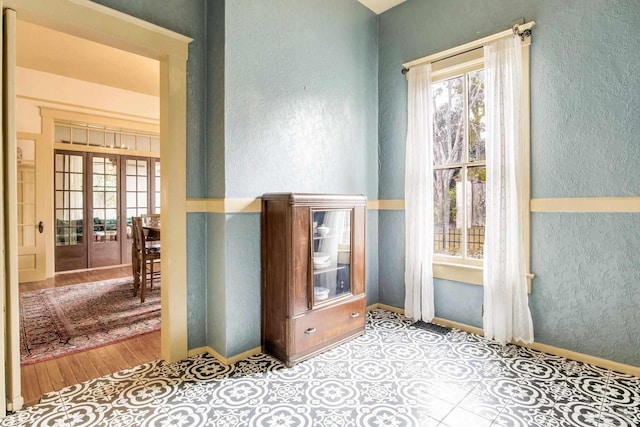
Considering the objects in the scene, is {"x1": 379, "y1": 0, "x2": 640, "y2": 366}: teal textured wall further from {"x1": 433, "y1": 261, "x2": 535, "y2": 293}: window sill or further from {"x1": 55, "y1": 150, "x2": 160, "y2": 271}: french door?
{"x1": 55, "y1": 150, "x2": 160, "y2": 271}: french door

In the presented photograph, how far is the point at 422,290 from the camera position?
128 inches

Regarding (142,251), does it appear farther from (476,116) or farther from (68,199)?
(476,116)

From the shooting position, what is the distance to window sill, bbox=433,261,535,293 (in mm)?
3020

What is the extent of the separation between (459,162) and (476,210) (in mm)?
494

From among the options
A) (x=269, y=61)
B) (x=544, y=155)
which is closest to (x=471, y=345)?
(x=544, y=155)

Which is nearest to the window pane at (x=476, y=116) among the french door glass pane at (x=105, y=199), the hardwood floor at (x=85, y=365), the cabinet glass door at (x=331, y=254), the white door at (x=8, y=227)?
the cabinet glass door at (x=331, y=254)

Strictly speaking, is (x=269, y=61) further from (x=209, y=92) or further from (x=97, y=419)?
(x=97, y=419)

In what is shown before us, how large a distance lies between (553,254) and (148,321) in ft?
12.5

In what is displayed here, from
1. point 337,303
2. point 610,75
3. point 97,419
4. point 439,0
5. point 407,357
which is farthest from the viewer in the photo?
point 439,0

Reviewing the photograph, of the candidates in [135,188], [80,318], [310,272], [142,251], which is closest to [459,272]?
[310,272]

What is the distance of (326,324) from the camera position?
265cm

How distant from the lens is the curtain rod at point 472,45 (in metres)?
2.68

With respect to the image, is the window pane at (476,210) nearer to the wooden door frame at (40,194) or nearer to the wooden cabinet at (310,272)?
the wooden cabinet at (310,272)

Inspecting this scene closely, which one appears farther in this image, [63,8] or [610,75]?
[610,75]
